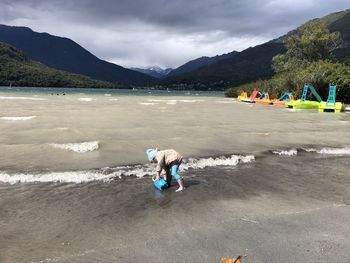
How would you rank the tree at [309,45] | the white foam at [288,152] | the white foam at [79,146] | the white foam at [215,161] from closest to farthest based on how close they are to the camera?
1. the white foam at [215,161]
2. the white foam at [288,152]
3. the white foam at [79,146]
4. the tree at [309,45]

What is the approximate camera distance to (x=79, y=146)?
50.6ft

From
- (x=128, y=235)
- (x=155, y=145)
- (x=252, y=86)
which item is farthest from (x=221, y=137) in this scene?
(x=252, y=86)

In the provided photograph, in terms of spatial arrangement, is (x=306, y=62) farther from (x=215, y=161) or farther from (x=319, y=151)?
(x=215, y=161)

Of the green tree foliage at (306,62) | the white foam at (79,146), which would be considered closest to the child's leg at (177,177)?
the white foam at (79,146)

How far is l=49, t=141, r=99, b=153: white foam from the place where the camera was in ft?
49.2

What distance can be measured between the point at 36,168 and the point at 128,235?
6198 mm

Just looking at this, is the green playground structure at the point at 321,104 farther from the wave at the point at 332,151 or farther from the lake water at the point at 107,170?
the wave at the point at 332,151

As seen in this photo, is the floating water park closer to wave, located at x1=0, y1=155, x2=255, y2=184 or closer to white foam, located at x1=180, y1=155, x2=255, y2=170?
white foam, located at x1=180, y1=155, x2=255, y2=170

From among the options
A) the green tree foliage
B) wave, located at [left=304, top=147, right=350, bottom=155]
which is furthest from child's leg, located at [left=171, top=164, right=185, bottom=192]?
the green tree foliage

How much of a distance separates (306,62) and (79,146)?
60.7m

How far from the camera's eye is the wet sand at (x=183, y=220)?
592 cm

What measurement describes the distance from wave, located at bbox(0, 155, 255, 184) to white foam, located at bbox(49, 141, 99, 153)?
3380 mm

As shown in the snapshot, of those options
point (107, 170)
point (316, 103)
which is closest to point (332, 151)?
point (107, 170)

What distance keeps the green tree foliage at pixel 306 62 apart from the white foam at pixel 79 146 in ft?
133
